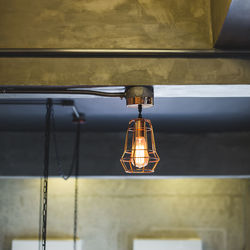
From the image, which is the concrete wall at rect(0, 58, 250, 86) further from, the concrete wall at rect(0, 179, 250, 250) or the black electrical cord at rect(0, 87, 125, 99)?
the concrete wall at rect(0, 179, 250, 250)

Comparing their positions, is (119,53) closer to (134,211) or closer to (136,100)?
(136,100)

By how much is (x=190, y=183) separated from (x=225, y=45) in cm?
502

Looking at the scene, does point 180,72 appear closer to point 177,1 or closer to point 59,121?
point 177,1

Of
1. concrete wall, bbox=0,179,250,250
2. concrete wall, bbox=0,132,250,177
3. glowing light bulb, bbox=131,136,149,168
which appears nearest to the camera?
glowing light bulb, bbox=131,136,149,168

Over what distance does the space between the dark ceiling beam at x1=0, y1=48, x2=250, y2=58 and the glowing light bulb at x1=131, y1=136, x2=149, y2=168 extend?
18.5 inches

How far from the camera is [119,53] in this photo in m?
1.85

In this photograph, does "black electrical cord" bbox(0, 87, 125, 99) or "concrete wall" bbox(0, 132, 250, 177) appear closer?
"black electrical cord" bbox(0, 87, 125, 99)

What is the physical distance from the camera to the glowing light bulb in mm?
1816

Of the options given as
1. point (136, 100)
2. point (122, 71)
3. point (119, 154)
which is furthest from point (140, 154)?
point (119, 154)

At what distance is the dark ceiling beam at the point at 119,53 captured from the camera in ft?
6.06

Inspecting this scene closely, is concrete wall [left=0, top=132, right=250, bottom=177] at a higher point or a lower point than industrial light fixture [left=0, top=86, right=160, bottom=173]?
higher

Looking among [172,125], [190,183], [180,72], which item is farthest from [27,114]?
[190,183]

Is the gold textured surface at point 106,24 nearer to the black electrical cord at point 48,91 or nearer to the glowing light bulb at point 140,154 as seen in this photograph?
the black electrical cord at point 48,91

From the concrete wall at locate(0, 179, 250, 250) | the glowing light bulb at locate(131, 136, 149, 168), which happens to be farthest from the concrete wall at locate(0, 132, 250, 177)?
the glowing light bulb at locate(131, 136, 149, 168)
